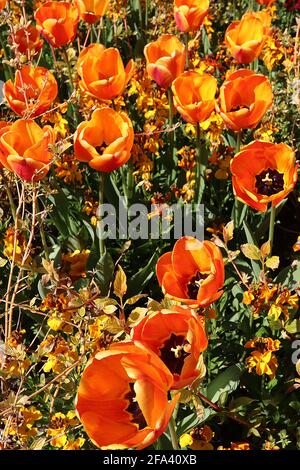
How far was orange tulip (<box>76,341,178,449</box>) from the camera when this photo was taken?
0.96 meters

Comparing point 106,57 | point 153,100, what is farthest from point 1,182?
point 153,100

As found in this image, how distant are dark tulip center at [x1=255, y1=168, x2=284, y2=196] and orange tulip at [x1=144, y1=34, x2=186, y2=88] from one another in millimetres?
467

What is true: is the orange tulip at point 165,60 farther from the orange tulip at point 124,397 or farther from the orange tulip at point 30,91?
the orange tulip at point 124,397

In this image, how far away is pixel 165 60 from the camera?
6.00 feet

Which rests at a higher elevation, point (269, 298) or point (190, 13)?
point (190, 13)

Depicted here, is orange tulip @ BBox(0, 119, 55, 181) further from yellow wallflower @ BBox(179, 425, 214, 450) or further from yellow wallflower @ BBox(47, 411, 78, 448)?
yellow wallflower @ BBox(179, 425, 214, 450)

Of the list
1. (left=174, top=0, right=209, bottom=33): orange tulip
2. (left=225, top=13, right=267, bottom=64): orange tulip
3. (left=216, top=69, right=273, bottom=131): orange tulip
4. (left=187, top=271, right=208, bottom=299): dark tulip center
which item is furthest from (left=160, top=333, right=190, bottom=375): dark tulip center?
(left=174, top=0, right=209, bottom=33): orange tulip

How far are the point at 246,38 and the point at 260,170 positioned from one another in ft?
2.23

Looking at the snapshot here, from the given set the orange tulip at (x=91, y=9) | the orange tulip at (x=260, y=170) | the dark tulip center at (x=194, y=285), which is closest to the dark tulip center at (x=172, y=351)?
the dark tulip center at (x=194, y=285)

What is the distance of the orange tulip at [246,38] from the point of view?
1.96 meters

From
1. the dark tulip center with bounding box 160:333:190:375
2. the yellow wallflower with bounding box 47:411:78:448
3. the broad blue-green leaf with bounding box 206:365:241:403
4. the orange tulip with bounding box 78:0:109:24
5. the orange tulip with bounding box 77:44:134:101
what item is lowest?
the broad blue-green leaf with bounding box 206:365:241:403

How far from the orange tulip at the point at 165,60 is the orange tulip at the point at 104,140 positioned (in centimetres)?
29

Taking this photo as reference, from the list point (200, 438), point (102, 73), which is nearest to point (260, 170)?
point (102, 73)

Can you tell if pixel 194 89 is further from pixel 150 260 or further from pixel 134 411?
pixel 134 411
